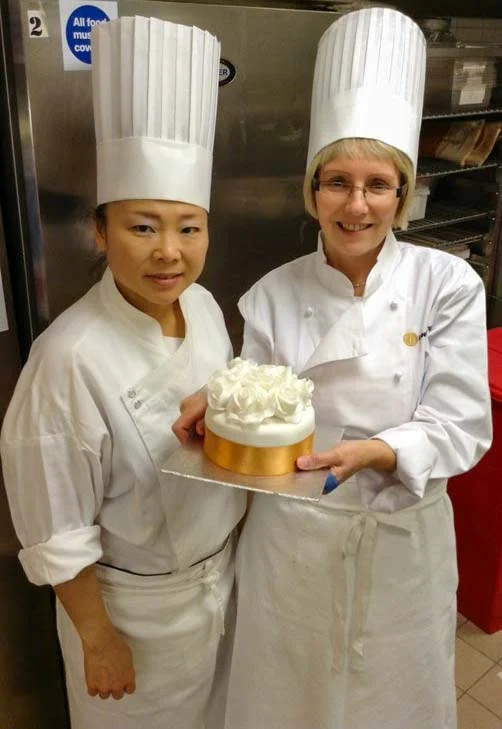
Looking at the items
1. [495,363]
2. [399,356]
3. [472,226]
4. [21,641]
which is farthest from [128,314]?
[472,226]

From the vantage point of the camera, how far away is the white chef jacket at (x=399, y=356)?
1.23 metres

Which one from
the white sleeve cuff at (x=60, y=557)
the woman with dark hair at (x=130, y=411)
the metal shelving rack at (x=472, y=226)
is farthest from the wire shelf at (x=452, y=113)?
the white sleeve cuff at (x=60, y=557)

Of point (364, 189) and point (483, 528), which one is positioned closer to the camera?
point (364, 189)

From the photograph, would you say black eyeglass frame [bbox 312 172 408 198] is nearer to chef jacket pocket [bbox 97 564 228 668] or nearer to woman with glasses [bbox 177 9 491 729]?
woman with glasses [bbox 177 9 491 729]

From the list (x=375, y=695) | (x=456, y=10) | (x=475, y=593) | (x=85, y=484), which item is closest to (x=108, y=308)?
(x=85, y=484)

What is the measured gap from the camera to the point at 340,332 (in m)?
1.25

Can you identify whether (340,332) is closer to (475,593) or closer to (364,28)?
(364,28)

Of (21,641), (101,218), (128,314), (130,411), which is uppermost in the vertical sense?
(101,218)

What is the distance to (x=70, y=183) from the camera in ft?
4.13

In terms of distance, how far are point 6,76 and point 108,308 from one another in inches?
17.8

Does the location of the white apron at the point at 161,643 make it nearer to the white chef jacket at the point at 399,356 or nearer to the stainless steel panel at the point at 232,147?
the white chef jacket at the point at 399,356

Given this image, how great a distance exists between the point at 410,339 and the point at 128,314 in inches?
20.6

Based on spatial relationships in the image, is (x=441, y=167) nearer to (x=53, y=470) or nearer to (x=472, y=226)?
(x=472, y=226)

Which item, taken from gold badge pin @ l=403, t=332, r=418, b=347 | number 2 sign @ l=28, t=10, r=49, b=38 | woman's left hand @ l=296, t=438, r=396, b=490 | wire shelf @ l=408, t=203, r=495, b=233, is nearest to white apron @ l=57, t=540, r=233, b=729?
woman's left hand @ l=296, t=438, r=396, b=490
